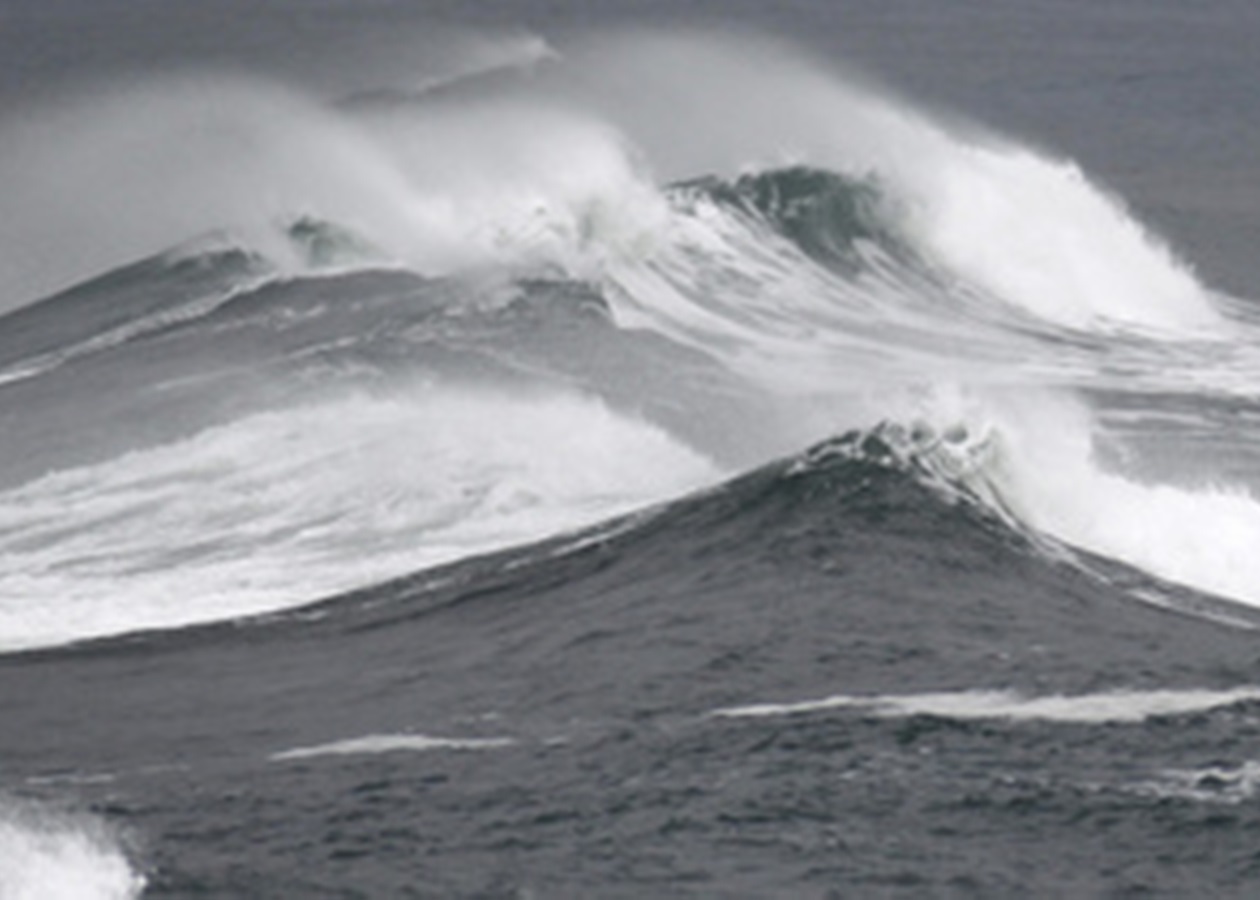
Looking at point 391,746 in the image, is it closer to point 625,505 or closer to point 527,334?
A: point 625,505

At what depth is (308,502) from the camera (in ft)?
160

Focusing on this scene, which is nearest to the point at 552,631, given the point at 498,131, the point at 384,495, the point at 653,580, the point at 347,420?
the point at 653,580

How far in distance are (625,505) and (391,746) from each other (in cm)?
1284

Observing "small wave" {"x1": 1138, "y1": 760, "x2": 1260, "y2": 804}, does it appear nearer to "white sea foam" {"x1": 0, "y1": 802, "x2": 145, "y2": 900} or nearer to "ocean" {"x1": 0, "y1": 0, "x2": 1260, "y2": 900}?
"ocean" {"x1": 0, "y1": 0, "x2": 1260, "y2": 900}

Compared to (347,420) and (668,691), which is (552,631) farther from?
(347,420)

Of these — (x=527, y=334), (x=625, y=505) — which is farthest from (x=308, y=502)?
(x=527, y=334)

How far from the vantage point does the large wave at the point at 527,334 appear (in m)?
46.5

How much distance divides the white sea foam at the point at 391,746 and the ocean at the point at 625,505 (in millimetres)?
127

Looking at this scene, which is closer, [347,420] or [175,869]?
[175,869]

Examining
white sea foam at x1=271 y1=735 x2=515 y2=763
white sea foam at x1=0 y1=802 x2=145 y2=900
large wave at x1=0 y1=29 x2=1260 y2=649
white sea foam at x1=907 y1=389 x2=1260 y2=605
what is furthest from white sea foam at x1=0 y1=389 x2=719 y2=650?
white sea foam at x1=0 y1=802 x2=145 y2=900

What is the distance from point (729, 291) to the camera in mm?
68188

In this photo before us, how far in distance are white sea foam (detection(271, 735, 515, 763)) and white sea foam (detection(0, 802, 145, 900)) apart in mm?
3416

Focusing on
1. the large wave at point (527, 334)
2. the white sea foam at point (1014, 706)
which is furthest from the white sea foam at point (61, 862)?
the large wave at point (527, 334)

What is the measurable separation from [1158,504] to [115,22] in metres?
110
